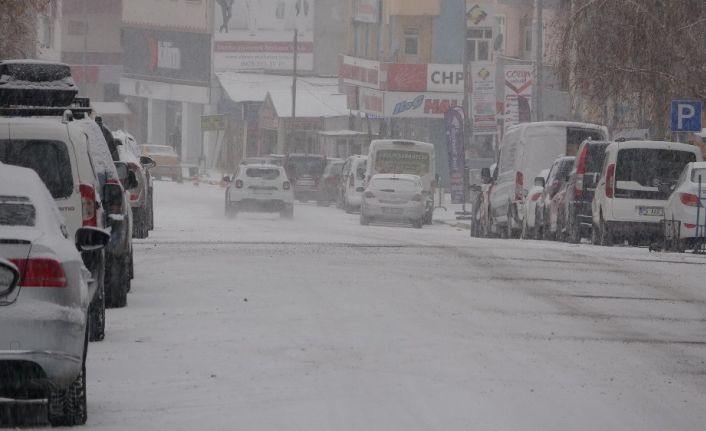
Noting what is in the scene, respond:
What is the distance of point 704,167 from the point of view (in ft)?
83.9

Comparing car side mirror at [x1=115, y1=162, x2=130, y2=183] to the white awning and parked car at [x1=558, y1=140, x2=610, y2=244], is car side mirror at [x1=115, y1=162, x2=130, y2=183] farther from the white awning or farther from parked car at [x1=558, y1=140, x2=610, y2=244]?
the white awning

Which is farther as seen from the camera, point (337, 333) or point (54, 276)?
point (337, 333)

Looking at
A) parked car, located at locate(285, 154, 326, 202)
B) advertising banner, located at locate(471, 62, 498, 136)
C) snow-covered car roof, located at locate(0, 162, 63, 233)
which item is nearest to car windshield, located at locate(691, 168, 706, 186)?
snow-covered car roof, located at locate(0, 162, 63, 233)

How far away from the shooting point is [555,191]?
31703mm

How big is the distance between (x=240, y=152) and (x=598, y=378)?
87.8 metres

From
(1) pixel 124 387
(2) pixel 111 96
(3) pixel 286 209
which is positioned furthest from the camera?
(2) pixel 111 96

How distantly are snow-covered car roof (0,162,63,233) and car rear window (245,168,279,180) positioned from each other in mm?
36974

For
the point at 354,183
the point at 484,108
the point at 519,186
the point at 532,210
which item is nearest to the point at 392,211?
the point at 484,108

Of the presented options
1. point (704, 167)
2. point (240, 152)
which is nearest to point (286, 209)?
point (704, 167)

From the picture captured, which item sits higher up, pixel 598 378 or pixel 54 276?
pixel 54 276

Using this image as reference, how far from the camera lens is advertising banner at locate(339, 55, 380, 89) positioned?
7594 centimetres

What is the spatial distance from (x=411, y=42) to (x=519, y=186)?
4344 centimetres

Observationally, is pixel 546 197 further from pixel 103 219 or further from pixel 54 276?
pixel 54 276

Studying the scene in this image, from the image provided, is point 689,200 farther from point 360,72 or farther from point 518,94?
point 360,72
